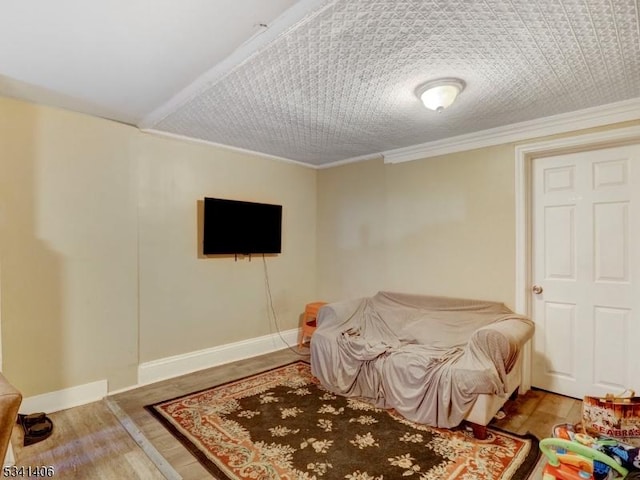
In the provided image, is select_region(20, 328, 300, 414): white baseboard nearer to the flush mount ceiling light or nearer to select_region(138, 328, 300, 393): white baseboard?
select_region(138, 328, 300, 393): white baseboard

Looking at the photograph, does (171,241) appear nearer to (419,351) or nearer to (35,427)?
(35,427)

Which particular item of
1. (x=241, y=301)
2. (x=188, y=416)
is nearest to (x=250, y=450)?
(x=188, y=416)

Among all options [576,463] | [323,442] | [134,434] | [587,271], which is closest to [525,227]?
[587,271]

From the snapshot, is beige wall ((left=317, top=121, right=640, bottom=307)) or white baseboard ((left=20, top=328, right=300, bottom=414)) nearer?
white baseboard ((left=20, top=328, right=300, bottom=414))

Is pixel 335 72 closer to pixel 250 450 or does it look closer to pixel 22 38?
pixel 22 38

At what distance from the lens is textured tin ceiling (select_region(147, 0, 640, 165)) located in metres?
1.58

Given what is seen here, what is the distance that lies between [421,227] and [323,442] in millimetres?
2297

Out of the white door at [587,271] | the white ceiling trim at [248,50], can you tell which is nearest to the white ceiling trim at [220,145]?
the white ceiling trim at [248,50]

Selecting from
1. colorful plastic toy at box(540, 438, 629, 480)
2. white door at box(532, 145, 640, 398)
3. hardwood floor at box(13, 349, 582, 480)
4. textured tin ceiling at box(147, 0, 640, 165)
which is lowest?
hardwood floor at box(13, 349, 582, 480)

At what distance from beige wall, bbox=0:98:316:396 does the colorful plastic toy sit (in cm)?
301

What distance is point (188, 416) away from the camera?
2510 millimetres

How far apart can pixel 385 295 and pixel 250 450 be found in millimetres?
2111

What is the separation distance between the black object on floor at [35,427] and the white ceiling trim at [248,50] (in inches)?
94.9

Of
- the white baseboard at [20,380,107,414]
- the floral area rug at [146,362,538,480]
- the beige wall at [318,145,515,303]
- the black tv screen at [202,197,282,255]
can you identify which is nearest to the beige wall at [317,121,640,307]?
the beige wall at [318,145,515,303]
